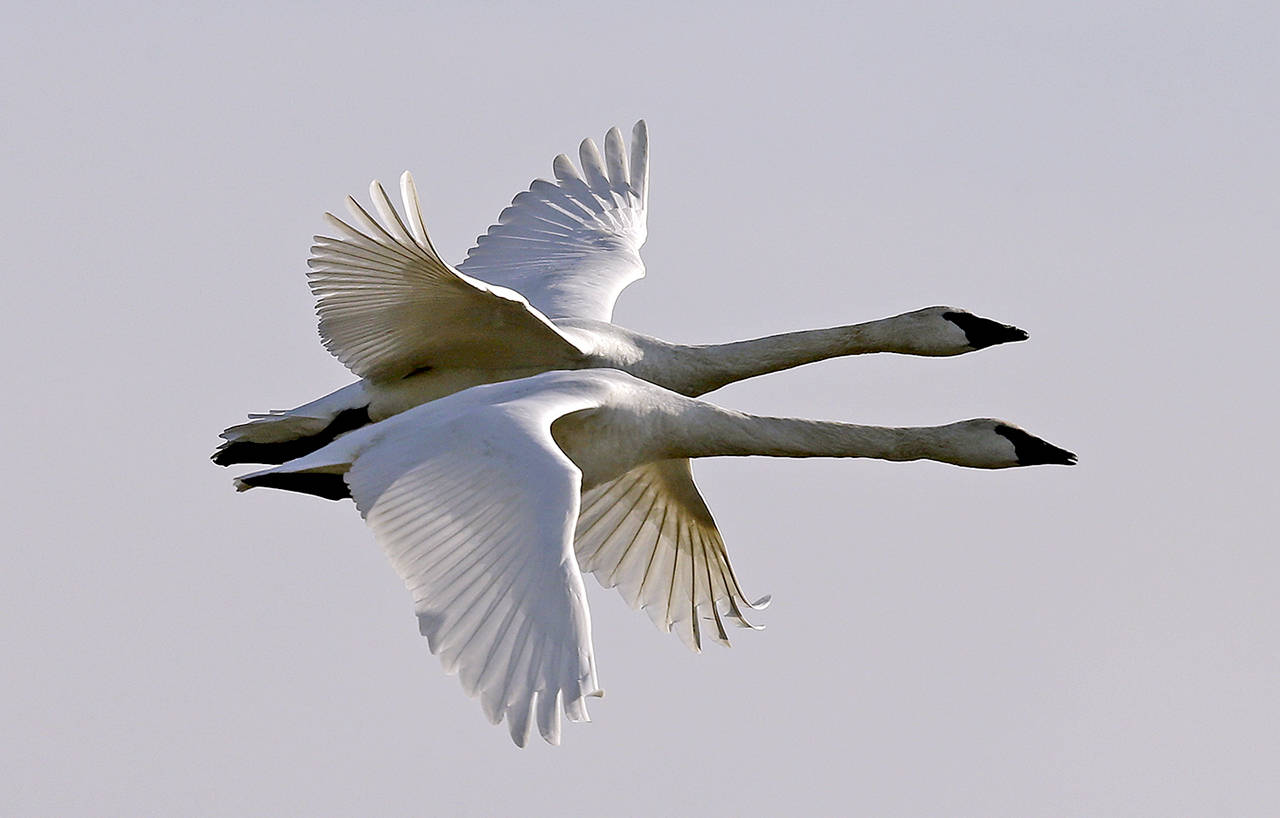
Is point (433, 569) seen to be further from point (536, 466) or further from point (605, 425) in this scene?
point (605, 425)

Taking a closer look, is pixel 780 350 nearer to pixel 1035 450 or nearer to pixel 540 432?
pixel 1035 450

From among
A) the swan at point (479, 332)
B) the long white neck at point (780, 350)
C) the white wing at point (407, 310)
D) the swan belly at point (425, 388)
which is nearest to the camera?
the white wing at point (407, 310)

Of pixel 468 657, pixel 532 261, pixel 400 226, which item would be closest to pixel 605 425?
pixel 400 226

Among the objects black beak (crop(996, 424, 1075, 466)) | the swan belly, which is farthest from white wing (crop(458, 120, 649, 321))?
black beak (crop(996, 424, 1075, 466))

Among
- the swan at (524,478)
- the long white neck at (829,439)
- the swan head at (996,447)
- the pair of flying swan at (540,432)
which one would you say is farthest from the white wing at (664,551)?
the swan head at (996,447)

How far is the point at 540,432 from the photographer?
15.1 meters

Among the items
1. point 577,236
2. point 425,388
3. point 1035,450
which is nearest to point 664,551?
point 425,388

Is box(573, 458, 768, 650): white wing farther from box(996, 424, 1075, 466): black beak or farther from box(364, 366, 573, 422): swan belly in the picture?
box(996, 424, 1075, 466): black beak

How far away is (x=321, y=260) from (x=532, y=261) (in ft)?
12.1

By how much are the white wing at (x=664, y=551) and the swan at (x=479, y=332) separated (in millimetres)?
749

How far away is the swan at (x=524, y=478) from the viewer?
14039 mm

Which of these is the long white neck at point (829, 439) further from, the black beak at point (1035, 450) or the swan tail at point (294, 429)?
the swan tail at point (294, 429)

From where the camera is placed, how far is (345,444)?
1541cm

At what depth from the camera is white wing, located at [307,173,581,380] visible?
16.5m
